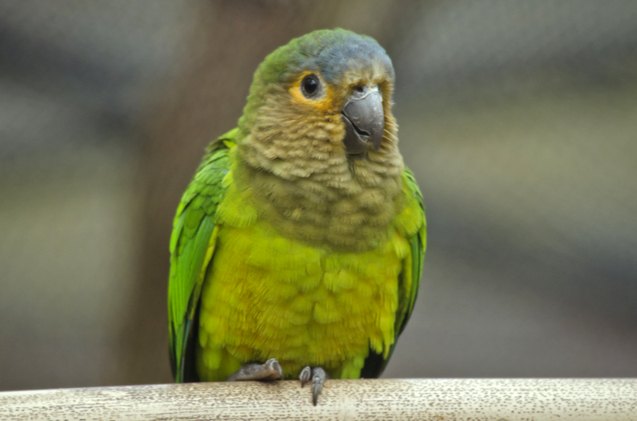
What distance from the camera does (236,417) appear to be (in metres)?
1.87

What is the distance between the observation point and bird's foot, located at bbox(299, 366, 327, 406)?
198 cm

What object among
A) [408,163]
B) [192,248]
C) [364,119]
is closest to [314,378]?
[192,248]

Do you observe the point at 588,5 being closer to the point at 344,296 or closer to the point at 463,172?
the point at 463,172

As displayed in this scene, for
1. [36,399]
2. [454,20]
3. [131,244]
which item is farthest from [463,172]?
[36,399]

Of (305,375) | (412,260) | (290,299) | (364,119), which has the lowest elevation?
(305,375)

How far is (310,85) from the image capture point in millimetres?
2191

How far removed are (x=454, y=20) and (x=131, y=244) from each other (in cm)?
150

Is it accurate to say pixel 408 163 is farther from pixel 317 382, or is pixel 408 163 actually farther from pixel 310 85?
pixel 317 382

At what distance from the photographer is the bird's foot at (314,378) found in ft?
6.51

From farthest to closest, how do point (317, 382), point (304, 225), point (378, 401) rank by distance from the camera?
point (304, 225), point (317, 382), point (378, 401)

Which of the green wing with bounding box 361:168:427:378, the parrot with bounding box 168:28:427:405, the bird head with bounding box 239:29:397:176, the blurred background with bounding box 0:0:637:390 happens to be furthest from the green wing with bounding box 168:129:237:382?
the blurred background with bounding box 0:0:637:390

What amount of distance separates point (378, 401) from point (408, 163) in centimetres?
185

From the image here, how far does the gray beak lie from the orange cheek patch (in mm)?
47

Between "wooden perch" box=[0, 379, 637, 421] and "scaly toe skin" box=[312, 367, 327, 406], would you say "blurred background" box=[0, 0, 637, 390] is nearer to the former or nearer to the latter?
"scaly toe skin" box=[312, 367, 327, 406]
